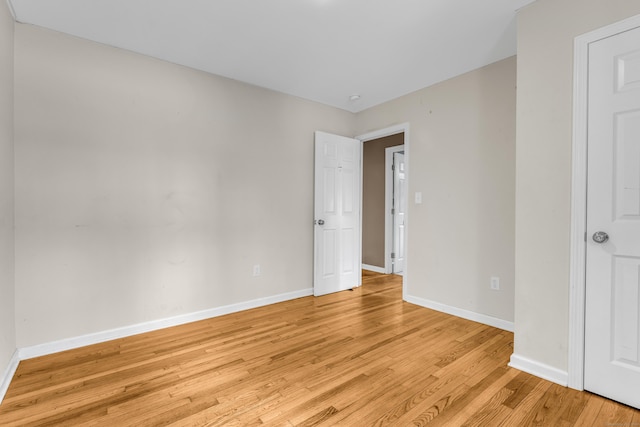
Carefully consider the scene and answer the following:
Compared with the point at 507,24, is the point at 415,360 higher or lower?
lower

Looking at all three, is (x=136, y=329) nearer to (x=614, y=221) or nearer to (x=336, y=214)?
(x=336, y=214)

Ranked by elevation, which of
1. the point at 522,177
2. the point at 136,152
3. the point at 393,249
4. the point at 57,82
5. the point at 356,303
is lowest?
the point at 356,303

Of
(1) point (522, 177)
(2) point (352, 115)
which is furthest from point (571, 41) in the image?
(2) point (352, 115)

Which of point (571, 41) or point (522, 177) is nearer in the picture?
point (571, 41)

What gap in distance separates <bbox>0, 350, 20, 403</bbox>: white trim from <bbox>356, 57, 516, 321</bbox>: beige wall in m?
3.46

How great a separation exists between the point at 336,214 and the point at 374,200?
62.8 inches

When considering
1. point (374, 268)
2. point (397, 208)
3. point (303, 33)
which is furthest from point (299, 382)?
point (397, 208)

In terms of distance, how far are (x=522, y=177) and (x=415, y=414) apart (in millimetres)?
1670

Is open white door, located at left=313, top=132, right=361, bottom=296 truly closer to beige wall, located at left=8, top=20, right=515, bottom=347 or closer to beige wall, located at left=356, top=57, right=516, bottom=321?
beige wall, located at left=8, top=20, right=515, bottom=347

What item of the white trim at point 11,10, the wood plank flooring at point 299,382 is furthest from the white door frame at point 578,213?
the white trim at point 11,10

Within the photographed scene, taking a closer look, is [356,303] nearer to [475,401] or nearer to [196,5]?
[475,401]

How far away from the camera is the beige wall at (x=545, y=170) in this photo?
1898mm

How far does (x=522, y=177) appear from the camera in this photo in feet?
6.88

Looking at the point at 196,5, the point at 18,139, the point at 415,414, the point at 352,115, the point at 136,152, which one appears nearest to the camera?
the point at 415,414
